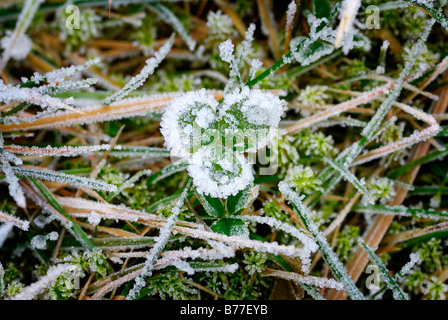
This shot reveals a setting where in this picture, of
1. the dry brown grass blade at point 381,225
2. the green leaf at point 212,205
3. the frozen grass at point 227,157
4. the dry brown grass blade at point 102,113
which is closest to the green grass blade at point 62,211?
the frozen grass at point 227,157

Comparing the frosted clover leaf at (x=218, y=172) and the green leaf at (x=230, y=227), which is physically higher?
the frosted clover leaf at (x=218, y=172)

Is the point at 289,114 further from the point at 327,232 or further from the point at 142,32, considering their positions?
the point at 142,32

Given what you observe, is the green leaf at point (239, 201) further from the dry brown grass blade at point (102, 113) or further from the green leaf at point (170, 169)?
the dry brown grass blade at point (102, 113)

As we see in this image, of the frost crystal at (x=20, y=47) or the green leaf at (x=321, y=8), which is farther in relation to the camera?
the frost crystal at (x=20, y=47)

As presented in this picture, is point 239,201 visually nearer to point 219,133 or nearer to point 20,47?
point 219,133

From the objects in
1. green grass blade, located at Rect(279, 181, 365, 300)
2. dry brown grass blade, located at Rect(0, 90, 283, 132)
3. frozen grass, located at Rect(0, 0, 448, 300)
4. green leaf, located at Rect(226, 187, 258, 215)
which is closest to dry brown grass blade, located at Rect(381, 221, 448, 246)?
frozen grass, located at Rect(0, 0, 448, 300)

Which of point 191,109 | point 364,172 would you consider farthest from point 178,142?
point 364,172
